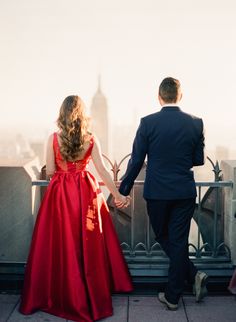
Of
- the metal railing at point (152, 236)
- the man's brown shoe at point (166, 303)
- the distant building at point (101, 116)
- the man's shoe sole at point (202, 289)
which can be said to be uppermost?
the distant building at point (101, 116)

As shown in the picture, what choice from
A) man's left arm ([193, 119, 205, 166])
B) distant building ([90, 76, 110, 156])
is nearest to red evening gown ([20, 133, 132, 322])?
man's left arm ([193, 119, 205, 166])

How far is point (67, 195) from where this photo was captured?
3.84 metres

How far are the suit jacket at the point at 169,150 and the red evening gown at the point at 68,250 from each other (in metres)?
0.46

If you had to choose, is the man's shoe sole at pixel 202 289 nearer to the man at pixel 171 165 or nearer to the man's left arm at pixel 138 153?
the man at pixel 171 165

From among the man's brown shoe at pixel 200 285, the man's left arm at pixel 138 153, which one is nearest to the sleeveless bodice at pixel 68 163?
the man's left arm at pixel 138 153

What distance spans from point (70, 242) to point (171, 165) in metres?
1.02

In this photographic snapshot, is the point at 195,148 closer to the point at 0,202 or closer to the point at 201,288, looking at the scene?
the point at 201,288

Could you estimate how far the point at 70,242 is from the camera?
12.4ft

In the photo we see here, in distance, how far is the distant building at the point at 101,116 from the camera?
135m

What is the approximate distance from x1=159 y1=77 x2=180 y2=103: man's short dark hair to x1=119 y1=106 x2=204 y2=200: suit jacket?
7 cm

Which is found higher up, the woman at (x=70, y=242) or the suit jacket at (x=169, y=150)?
the suit jacket at (x=169, y=150)

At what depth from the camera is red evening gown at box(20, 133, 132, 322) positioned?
3.78m

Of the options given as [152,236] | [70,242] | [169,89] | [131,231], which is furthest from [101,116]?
[169,89]

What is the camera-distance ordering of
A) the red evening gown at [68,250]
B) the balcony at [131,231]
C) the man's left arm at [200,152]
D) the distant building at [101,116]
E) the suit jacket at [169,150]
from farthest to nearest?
1. the distant building at [101,116]
2. the balcony at [131,231]
3. the red evening gown at [68,250]
4. the man's left arm at [200,152]
5. the suit jacket at [169,150]
